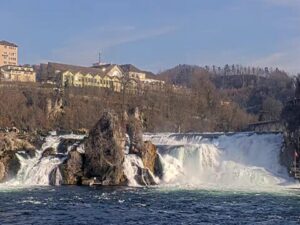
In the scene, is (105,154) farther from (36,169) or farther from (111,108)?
(111,108)

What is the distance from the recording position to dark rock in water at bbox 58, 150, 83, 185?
5394cm

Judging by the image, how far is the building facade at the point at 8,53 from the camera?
155 metres

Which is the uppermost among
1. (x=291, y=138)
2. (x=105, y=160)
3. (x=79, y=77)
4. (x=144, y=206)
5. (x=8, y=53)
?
(x=8, y=53)

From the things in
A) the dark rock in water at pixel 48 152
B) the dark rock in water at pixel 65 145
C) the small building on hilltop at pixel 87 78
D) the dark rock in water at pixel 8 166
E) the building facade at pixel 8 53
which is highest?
the building facade at pixel 8 53

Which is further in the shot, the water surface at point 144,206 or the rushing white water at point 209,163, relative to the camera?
the rushing white water at point 209,163

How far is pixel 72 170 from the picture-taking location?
54.3 m

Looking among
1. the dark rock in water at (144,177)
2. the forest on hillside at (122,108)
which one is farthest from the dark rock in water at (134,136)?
the forest on hillside at (122,108)

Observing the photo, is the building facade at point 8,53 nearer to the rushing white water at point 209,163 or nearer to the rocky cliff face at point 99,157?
the rushing white water at point 209,163

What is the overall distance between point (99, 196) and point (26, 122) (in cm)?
4467

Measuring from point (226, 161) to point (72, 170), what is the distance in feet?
53.5

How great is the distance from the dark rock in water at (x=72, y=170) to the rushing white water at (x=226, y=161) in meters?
8.53

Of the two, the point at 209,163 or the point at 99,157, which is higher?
the point at 99,157

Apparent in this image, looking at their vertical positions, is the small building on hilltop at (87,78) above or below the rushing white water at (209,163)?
above

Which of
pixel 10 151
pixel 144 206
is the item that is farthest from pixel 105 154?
pixel 144 206
